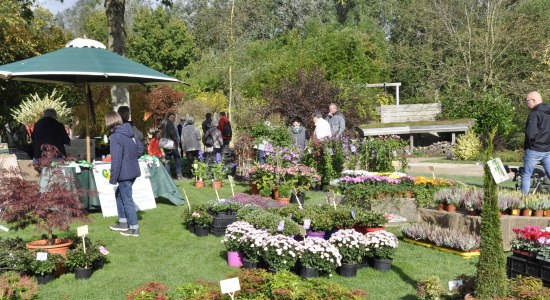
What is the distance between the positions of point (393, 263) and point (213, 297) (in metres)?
2.64

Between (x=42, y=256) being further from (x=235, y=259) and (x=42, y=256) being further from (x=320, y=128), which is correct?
(x=320, y=128)

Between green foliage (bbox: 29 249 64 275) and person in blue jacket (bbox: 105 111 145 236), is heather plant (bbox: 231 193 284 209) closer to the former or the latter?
person in blue jacket (bbox: 105 111 145 236)

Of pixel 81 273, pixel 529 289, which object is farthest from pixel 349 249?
pixel 81 273

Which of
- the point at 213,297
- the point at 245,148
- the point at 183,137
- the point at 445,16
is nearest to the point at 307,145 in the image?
the point at 245,148

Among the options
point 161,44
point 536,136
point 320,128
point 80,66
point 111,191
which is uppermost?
point 161,44

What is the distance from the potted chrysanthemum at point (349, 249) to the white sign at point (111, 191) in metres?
4.54

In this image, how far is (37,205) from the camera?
5898 millimetres

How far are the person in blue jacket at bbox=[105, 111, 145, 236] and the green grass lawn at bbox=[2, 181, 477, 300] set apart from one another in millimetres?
395

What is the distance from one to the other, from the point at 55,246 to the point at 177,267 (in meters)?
1.37

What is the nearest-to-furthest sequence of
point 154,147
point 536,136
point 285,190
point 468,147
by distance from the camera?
point 536,136, point 285,190, point 154,147, point 468,147

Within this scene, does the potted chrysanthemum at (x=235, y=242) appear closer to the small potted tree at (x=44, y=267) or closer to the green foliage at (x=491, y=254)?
the small potted tree at (x=44, y=267)

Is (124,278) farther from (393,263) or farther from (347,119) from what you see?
(347,119)

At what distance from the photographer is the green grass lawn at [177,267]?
559 cm

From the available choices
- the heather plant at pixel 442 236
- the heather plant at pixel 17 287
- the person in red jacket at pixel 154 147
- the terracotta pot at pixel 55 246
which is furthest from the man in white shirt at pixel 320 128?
the heather plant at pixel 17 287
